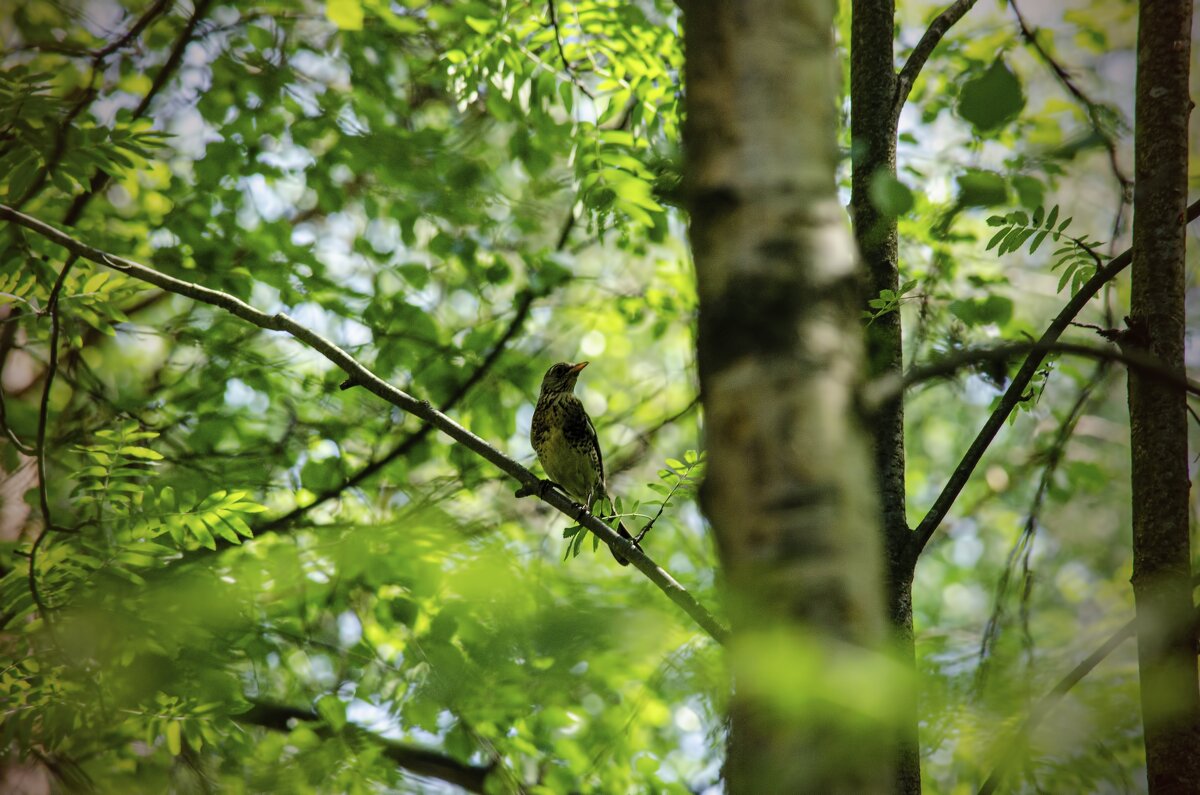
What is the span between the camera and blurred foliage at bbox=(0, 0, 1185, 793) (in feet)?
9.93

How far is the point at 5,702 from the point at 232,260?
2.65m

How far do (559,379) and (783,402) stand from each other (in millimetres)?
4934

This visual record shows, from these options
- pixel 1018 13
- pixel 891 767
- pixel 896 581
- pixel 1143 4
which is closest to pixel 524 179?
pixel 1018 13

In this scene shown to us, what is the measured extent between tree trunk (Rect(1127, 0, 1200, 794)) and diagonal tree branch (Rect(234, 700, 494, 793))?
3249mm

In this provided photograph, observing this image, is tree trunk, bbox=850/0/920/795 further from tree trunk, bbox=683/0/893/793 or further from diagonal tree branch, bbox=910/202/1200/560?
tree trunk, bbox=683/0/893/793

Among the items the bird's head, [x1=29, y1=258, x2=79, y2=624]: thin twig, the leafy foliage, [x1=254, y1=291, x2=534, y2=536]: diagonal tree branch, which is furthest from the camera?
the bird's head

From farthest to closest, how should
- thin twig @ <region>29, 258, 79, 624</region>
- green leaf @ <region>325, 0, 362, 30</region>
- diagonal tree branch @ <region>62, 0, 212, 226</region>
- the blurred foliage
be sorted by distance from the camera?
diagonal tree branch @ <region>62, 0, 212, 226</region>, green leaf @ <region>325, 0, 362, 30</region>, the blurred foliage, thin twig @ <region>29, 258, 79, 624</region>

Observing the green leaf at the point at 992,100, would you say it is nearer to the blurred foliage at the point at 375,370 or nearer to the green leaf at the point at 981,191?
the green leaf at the point at 981,191

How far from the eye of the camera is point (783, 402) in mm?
1068

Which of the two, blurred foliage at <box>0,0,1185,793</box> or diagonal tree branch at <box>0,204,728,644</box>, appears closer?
diagonal tree branch at <box>0,204,728,644</box>

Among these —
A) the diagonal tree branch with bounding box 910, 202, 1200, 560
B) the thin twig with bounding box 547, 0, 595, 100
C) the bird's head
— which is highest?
the thin twig with bounding box 547, 0, 595, 100

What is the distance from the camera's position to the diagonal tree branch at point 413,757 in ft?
15.9

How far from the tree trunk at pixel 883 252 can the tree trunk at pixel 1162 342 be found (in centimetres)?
56

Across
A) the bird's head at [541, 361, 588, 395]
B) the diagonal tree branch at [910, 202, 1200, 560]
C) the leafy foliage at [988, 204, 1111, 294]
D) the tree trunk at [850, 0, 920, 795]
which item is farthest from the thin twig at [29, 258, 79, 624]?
the bird's head at [541, 361, 588, 395]
